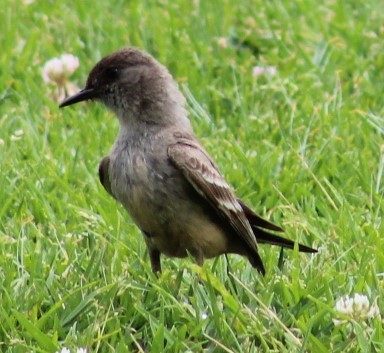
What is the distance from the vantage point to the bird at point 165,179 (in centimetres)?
566

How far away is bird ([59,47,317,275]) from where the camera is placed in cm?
566

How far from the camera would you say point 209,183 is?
571 centimetres

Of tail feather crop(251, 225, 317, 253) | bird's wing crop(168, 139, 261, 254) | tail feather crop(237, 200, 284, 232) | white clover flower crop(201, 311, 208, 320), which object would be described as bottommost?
tail feather crop(251, 225, 317, 253)

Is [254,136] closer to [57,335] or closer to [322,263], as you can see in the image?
[322,263]

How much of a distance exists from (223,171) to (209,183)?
1.37 metres

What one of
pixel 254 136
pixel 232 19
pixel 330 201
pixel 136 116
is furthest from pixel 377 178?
pixel 232 19

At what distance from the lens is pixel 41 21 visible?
9.44m

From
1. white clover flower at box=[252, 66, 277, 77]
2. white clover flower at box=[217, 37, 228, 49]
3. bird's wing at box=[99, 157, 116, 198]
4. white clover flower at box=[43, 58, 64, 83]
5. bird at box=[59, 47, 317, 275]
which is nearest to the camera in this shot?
bird at box=[59, 47, 317, 275]

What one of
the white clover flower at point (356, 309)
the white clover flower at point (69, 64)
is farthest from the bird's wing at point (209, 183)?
the white clover flower at point (69, 64)

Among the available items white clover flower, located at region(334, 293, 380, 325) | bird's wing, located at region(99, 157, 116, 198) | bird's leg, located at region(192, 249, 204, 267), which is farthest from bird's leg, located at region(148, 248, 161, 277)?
white clover flower, located at region(334, 293, 380, 325)

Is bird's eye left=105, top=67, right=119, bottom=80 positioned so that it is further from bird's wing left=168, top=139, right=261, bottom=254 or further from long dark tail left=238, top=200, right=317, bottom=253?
long dark tail left=238, top=200, right=317, bottom=253

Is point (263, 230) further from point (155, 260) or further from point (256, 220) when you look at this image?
point (155, 260)

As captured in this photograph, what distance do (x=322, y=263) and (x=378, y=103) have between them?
2586 millimetres

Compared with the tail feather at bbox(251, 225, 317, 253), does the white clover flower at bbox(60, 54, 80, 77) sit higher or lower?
higher
